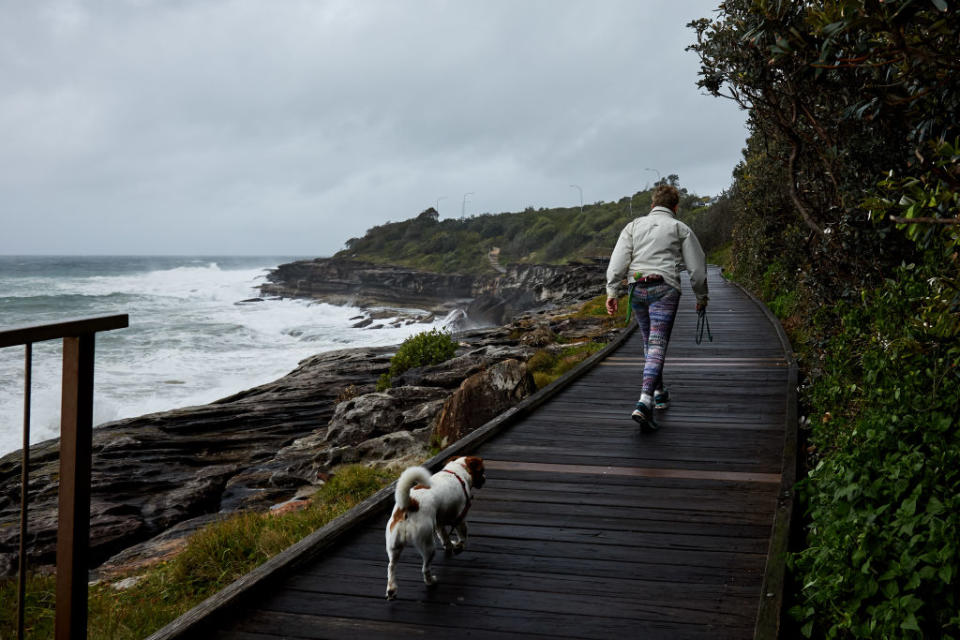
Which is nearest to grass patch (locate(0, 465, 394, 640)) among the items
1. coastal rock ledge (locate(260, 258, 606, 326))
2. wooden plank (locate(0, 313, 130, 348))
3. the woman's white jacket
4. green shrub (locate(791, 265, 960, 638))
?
wooden plank (locate(0, 313, 130, 348))

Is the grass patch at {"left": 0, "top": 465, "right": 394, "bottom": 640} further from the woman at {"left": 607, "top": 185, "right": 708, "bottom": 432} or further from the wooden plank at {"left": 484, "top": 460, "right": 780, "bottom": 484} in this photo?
the woman at {"left": 607, "top": 185, "right": 708, "bottom": 432}

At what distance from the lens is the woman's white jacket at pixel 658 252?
5.91 m

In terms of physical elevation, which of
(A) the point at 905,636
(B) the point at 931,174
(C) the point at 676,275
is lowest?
(A) the point at 905,636

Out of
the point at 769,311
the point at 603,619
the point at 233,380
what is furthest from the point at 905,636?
the point at 233,380

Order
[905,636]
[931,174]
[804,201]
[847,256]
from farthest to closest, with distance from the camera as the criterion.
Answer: [804,201], [847,256], [931,174], [905,636]

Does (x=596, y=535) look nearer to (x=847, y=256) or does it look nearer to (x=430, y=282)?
(x=847, y=256)

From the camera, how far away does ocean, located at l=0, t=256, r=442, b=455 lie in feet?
61.1

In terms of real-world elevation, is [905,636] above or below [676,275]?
below

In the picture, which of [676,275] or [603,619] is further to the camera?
[676,275]

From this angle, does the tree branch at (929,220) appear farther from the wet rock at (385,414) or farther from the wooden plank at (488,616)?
the wet rock at (385,414)

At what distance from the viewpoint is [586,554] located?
3732 millimetres

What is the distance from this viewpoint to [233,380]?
22516mm

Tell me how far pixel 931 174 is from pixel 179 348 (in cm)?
3082

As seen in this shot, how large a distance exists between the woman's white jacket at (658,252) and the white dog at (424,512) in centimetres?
289
